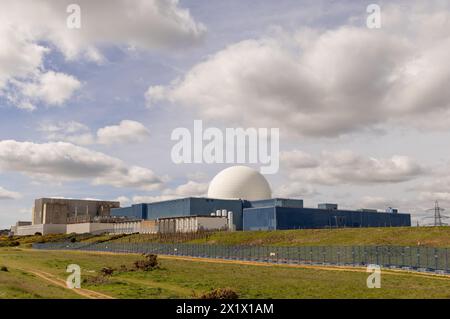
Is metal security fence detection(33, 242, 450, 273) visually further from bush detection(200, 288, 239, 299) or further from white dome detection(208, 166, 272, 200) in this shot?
white dome detection(208, 166, 272, 200)

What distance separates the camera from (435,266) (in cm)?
4988

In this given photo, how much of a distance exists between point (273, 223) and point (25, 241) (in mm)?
81936

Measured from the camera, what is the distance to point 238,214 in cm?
14825

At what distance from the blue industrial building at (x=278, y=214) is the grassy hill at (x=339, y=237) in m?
24.8

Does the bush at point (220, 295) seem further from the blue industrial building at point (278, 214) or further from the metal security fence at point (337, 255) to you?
Result: the blue industrial building at point (278, 214)

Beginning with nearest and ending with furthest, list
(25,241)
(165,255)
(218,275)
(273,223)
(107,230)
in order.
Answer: (218,275) < (165,255) < (273,223) < (25,241) < (107,230)

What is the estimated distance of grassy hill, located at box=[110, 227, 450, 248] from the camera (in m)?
77.9

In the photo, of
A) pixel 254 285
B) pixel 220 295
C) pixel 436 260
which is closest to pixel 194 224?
pixel 436 260

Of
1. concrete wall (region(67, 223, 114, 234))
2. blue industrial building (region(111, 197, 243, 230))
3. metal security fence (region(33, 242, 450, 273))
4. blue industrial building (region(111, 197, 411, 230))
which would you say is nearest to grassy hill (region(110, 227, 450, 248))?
metal security fence (region(33, 242, 450, 273))

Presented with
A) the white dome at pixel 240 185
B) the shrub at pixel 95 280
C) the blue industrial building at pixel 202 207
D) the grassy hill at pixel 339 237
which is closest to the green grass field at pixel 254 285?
the shrub at pixel 95 280

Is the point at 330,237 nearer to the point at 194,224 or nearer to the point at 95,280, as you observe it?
the point at 194,224

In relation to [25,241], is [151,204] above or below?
above
